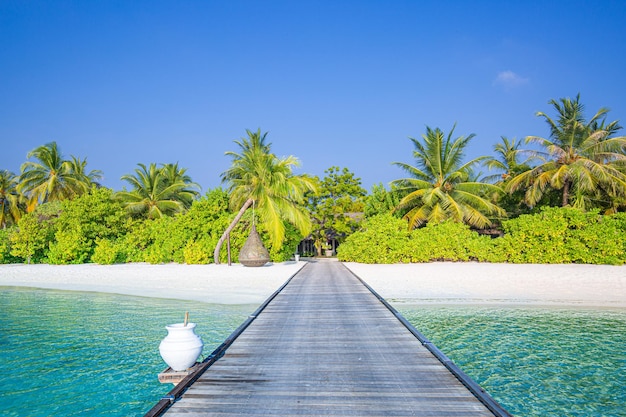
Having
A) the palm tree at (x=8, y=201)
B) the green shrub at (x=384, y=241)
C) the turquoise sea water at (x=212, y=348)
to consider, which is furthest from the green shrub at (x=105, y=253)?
the palm tree at (x=8, y=201)

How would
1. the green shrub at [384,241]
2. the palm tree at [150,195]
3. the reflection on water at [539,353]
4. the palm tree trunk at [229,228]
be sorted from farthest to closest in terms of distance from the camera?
1. the palm tree at [150,195]
2. the green shrub at [384,241]
3. the palm tree trunk at [229,228]
4. the reflection on water at [539,353]

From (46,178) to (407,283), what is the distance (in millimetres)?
27485

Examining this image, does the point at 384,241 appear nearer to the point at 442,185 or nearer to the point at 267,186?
the point at 442,185

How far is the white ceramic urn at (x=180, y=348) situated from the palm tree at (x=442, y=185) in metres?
19.0

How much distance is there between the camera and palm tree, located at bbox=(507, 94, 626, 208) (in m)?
19.9

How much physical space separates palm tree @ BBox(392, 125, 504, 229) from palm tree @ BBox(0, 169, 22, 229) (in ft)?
98.6

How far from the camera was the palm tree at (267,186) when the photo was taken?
64.4 feet

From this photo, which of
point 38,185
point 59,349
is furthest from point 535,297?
point 38,185

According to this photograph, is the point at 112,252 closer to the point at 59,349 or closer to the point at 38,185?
the point at 38,185

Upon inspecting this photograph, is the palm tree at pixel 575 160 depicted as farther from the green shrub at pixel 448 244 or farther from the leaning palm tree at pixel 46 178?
the leaning palm tree at pixel 46 178

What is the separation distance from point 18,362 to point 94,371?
1.45m

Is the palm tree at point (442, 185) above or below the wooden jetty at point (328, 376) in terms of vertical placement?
above

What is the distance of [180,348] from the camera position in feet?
13.2

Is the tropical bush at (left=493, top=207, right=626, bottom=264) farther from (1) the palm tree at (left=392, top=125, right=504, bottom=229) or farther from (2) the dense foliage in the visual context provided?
(1) the palm tree at (left=392, top=125, right=504, bottom=229)
